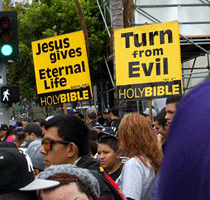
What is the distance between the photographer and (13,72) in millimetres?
22906

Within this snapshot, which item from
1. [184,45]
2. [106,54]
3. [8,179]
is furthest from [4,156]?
[106,54]

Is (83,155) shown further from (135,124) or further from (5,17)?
(5,17)

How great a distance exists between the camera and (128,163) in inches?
143

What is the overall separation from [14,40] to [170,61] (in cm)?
283

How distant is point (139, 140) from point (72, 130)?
0.66 m

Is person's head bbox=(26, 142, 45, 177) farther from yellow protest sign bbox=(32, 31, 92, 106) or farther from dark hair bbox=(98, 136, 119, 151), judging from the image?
yellow protest sign bbox=(32, 31, 92, 106)

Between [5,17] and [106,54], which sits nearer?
[5,17]

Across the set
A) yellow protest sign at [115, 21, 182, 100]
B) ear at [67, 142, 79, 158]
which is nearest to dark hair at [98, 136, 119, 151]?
ear at [67, 142, 79, 158]

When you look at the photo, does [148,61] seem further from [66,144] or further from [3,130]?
[66,144]

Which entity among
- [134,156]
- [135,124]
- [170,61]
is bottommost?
[134,156]

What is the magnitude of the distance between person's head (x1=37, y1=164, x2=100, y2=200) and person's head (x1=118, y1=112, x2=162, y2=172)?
1692 millimetres

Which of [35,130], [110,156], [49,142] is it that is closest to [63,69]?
[35,130]

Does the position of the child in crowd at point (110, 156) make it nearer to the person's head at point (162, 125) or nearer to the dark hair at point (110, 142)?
the dark hair at point (110, 142)

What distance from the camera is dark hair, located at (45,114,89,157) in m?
3.44
